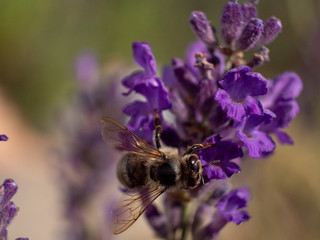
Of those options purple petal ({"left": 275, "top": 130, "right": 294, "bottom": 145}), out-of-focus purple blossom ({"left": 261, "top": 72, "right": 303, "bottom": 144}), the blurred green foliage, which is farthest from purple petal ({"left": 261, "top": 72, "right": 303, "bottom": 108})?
the blurred green foliage

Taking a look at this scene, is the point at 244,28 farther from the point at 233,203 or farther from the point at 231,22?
the point at 233,203

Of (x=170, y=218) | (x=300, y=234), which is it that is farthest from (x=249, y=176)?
(x=170, y=218)

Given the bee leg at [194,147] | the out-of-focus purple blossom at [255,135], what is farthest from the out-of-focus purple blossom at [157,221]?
the out-of-focus purple blossom at [255,135]

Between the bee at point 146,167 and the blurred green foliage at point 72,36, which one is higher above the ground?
the blurred green foliage at point 72,36

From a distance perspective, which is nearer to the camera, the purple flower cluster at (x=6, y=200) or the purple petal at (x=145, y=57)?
the purple flower cluster at (x=6, y=200)

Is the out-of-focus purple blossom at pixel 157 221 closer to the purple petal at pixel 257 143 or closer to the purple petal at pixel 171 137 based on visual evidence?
the purple petal at pixel 171 137

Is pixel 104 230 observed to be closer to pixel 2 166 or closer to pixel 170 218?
pixel 170 218
